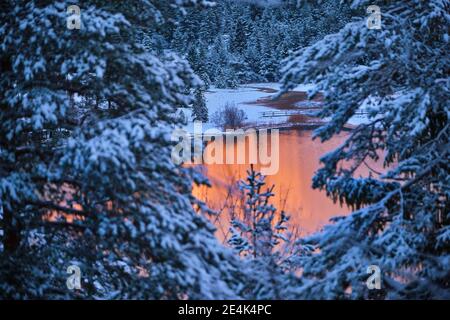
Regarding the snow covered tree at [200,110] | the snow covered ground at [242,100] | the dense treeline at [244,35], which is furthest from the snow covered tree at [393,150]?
the snow covered ground at [242,100]

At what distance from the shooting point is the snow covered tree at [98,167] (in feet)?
18.0

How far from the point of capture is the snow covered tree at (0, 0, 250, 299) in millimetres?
5492

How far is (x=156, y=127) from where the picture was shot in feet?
18.6

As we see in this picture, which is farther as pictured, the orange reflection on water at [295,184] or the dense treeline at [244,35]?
the orange reflection on water at [295,184]

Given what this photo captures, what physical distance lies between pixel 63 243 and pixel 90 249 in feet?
2.09

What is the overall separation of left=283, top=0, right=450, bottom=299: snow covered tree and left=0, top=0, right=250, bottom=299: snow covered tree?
4.12 feet

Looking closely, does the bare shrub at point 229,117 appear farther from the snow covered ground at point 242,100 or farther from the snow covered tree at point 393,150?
the snow covered tree at point 393,150

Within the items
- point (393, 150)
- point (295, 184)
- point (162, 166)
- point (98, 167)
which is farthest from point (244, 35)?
point (98, 167)

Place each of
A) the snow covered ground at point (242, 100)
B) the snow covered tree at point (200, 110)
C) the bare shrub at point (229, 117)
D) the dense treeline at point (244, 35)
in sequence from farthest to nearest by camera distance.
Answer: the bare shrub at point (229, 117) → the snow covered ground at point (242, 100) → the snow covered tree at point (200, 110) → the dense treeline at point (244, 35)

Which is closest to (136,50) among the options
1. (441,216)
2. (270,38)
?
(441,216)

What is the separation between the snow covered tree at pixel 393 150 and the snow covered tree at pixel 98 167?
1.26m

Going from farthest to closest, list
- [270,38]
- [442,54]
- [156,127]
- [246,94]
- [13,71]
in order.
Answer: [246,94] → [270,38] → [442,54] → [13,71] → [156,127]

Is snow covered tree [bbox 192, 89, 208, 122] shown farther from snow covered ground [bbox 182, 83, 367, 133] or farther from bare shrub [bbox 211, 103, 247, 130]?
bare shrub [bbox 211, 103, 247, 130]

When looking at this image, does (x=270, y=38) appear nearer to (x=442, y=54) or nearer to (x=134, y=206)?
(x=442, y=54)
